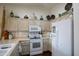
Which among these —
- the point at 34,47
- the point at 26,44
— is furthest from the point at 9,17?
the point at 34,47

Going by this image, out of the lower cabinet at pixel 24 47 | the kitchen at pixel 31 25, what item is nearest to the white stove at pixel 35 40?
the kitchen at pixel 31 25

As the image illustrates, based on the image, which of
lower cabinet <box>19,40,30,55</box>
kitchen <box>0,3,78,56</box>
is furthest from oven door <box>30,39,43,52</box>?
lower cabinet <box>19,40,30,55</box>

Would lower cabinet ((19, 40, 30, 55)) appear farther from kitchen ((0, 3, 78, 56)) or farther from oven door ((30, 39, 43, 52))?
oven door ((30, 39, 43, 52))

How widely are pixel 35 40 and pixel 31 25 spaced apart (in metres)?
0.57

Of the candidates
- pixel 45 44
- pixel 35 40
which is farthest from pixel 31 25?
pixel 45 44

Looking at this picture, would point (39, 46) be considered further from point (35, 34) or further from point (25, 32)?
point (25, 32)

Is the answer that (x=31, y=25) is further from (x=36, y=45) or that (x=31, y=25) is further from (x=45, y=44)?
(x=45, y=44)

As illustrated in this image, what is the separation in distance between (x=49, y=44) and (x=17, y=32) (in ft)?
4.10

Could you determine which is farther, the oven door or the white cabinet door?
the white cabinet door

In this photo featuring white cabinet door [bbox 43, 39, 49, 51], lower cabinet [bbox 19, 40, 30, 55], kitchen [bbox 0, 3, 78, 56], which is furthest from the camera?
white cabinet door [bbox 43, 39, 49, 51]

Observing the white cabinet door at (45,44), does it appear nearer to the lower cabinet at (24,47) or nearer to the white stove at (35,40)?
the white stove at (35,40)

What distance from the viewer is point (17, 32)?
3279 millimetres

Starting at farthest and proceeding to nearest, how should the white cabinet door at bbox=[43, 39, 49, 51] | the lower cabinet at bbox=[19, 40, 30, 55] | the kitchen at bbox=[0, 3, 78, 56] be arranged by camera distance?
the white cabinet door at bbox=[43, 39, 49, 51]
the kitchen at bbox=[0, 3, 78, 56]
the lower cabinet at bbox=[19, 40, 30, 55]

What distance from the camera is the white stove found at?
3038mm
